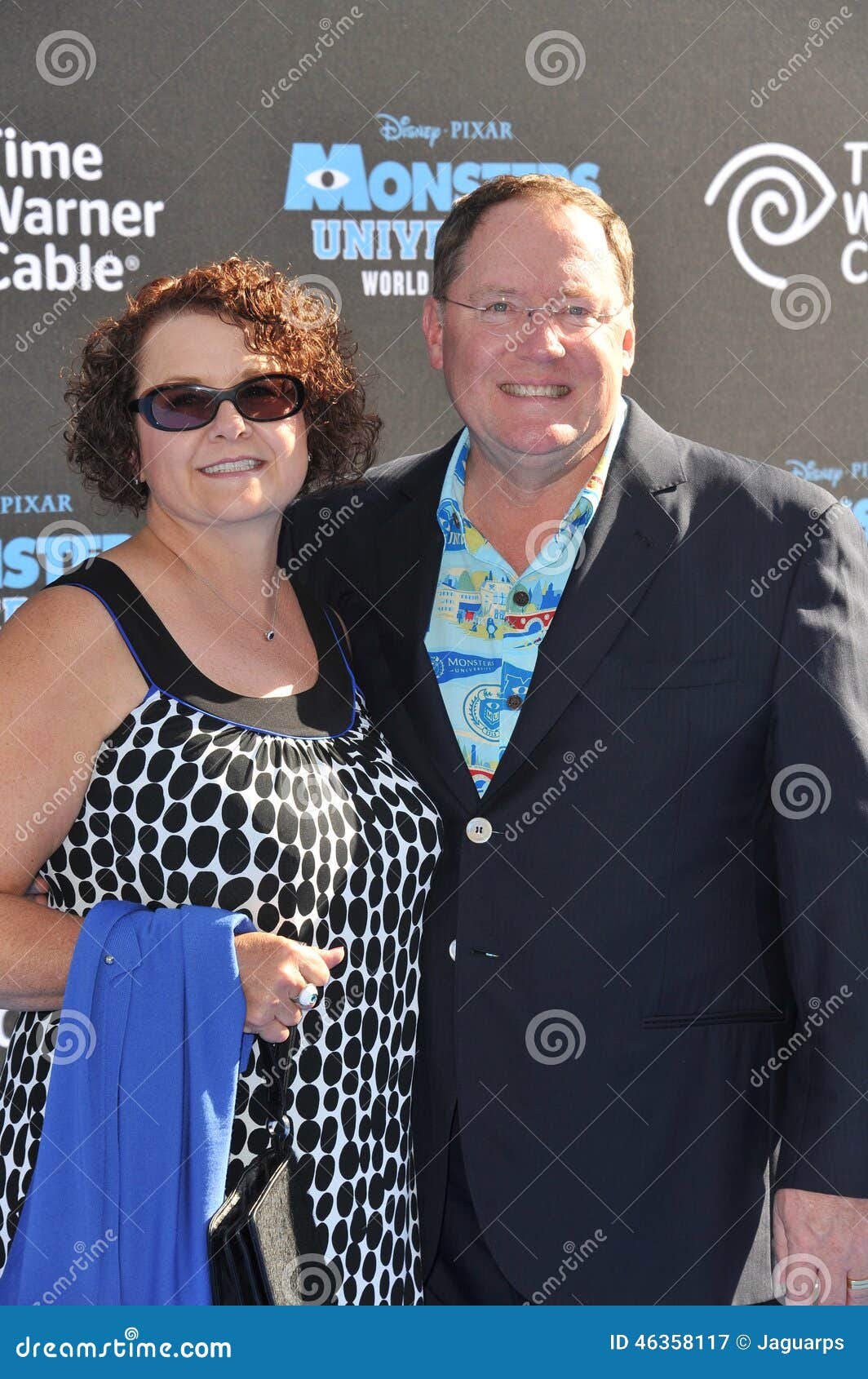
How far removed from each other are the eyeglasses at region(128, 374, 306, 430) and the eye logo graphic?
173 cm

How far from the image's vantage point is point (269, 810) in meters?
1.72

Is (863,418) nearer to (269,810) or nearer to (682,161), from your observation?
(682,161)

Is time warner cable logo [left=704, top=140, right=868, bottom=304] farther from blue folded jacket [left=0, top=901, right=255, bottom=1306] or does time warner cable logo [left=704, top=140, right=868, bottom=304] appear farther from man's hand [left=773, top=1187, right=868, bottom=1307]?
blue folded jacket [left=0, top=901, right=255, bottom=1306]

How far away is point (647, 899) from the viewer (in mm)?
1957

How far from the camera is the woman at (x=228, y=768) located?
1.69 metres

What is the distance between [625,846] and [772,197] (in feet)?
6.51
